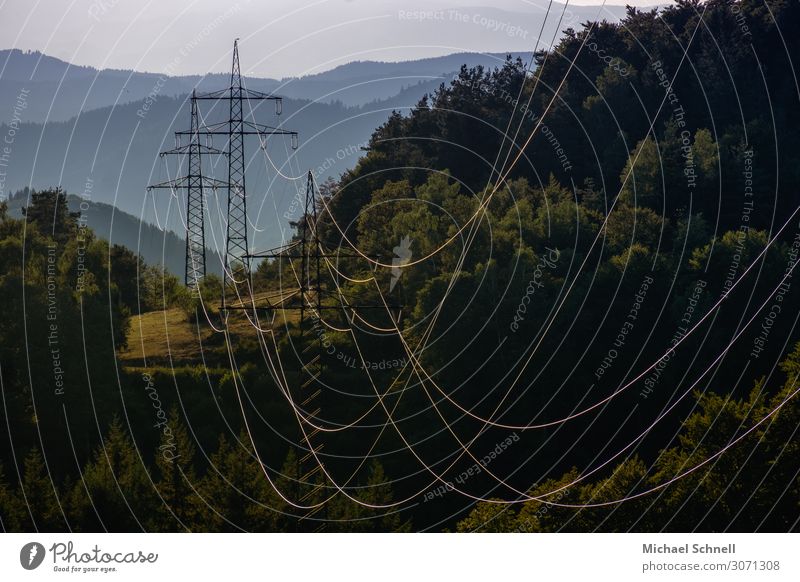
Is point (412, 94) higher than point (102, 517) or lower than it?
higher

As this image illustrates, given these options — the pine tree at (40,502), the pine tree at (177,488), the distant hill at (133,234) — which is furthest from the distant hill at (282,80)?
the pine tree at (40,502)

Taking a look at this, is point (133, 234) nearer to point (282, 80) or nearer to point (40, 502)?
point (282, 80)

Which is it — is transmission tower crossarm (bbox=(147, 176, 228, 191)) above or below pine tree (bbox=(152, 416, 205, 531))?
above

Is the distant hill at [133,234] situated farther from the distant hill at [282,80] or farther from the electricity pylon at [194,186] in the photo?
the electricity pylon at [194,186]

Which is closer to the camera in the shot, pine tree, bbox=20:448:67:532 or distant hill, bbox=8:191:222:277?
pine tree, bbox=20:448:67:532

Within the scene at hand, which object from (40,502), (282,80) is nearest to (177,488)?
(40,502)

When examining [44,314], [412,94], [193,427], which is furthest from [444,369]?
[412,94]

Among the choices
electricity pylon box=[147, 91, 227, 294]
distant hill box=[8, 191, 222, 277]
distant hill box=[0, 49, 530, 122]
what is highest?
distant hill box=[0, 49, 530, 122]

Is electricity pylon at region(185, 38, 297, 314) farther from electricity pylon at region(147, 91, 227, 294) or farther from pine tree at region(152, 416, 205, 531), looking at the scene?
pine tree at region(152, 416, 205, 531)

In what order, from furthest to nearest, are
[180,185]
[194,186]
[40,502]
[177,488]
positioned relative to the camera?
[180,185], [194,186], [177,488], [40,502]

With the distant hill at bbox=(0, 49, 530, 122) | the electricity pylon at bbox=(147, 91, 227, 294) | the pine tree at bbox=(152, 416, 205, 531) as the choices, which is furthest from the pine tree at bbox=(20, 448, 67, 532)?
the distant hill at bbox=(0, 49, 530, 122)
